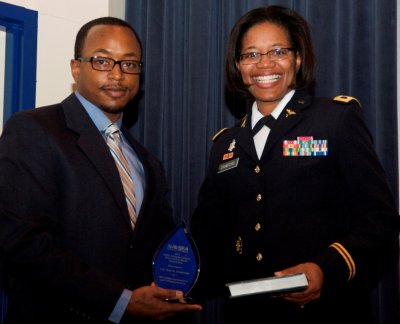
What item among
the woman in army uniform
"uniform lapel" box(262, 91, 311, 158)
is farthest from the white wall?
"uniform lapel" box(262, 91, 311, 158)

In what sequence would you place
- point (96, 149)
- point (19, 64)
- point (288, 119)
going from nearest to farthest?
point (96, 149), point (288, 119), point (19, 64)

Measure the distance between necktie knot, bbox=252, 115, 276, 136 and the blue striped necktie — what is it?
0.52 metres

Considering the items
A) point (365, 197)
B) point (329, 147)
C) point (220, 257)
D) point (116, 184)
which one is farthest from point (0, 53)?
point (365, 197)

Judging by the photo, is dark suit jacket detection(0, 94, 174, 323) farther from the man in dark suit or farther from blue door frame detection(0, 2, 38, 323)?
blue door frame detection(0, 2, 38, 323)

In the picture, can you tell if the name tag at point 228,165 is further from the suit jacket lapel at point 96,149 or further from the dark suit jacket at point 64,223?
the suit jacket lapel at point 96,149

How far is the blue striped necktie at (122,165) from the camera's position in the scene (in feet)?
6.46

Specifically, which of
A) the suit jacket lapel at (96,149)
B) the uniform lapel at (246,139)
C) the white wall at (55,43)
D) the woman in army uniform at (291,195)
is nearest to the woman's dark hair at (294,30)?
the woman in army uniform at (291,195)

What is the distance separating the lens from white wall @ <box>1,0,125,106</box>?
2.85 metres

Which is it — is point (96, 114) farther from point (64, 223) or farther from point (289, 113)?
point (289, 113)

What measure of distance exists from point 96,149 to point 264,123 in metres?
0.66

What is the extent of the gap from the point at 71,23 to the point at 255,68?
1.34 m

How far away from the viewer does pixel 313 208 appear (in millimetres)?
1886

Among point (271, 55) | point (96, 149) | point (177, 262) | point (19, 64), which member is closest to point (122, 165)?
point (96, 149)

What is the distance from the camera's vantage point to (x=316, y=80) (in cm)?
256
